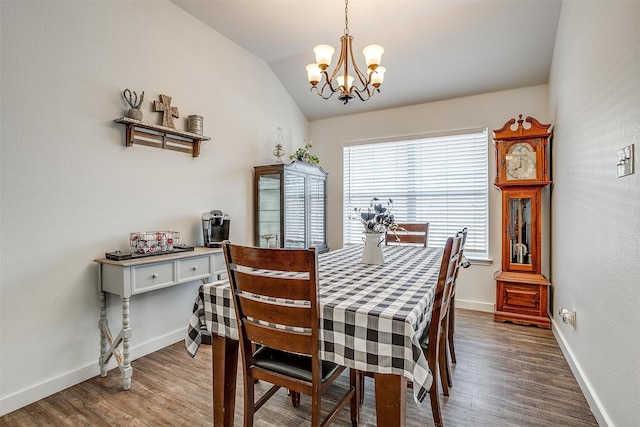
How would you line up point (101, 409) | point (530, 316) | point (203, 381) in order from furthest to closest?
point (530, 316)
point (203, 381)
point (101, 409)

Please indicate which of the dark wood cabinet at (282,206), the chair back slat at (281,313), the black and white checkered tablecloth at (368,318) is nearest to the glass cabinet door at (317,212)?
the dark wood cabinet at (282,206)

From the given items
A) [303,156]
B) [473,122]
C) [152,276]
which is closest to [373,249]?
[152,276]

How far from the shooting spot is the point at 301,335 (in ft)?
4.05

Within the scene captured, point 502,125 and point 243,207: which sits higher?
point 502,125

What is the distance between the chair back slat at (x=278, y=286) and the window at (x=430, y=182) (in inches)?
124

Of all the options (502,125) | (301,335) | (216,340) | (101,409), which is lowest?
(101,409)

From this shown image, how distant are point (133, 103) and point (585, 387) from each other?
3.61 m

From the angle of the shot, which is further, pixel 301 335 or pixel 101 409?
pixel 101 409

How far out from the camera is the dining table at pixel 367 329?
3.67ft

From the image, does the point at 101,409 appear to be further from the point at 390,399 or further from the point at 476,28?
the point at 476,28

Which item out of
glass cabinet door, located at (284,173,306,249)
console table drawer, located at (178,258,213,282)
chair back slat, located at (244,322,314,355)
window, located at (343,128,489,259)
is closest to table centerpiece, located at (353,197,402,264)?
chair back slat, located at (244,322,314,355)

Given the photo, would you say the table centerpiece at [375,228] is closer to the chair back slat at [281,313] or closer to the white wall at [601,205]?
the chair back slat at [281,313]

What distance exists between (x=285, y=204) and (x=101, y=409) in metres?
2.30

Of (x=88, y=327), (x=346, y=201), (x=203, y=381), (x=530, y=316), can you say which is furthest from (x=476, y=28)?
(x=88, y=327)
